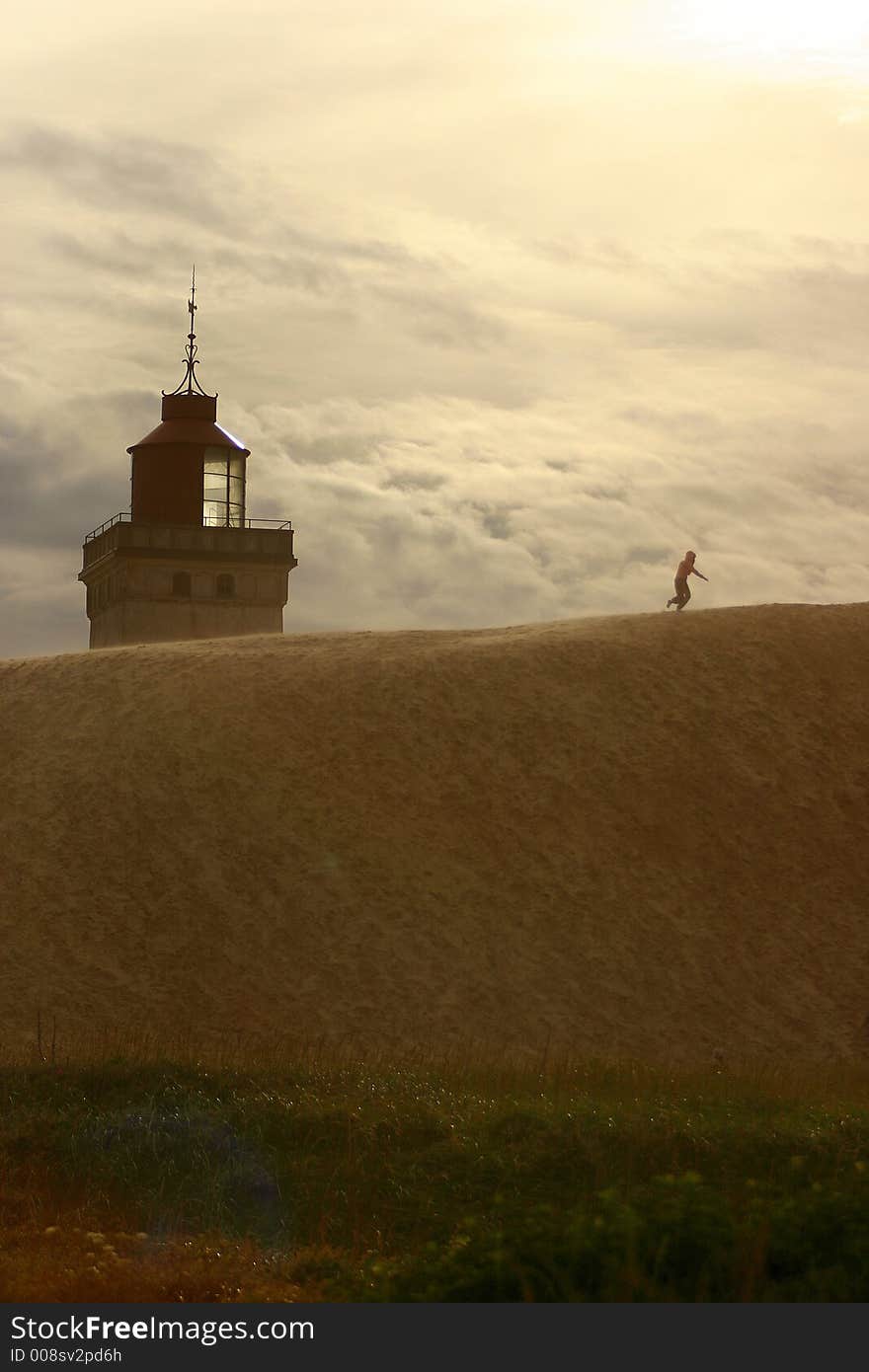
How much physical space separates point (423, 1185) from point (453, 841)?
14944 mm

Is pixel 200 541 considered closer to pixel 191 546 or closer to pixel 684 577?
pixel 191 546

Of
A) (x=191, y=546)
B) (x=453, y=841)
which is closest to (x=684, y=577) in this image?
(x=453, y=841)

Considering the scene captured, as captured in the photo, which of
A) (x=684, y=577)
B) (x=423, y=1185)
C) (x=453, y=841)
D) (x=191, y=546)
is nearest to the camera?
(x=423, y=1185)

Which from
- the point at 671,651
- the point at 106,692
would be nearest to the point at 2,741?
the point at 106,692

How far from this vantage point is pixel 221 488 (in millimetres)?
75250

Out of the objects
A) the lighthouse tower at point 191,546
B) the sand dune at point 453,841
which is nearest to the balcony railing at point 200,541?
the lighthouse tower at point 191,546

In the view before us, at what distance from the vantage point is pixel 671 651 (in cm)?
3544

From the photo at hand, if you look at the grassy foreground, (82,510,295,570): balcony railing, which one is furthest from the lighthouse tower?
the grassy foreground

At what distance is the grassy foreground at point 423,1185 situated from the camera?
431 inches

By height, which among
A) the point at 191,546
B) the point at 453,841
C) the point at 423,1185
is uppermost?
the point at 191,546

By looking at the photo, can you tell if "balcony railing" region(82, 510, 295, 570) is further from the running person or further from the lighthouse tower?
the running person

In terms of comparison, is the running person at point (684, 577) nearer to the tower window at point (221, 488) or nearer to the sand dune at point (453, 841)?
the sand dune at point (453, 841)

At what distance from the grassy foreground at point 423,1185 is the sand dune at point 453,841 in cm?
655

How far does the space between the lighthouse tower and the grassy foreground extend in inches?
2287
